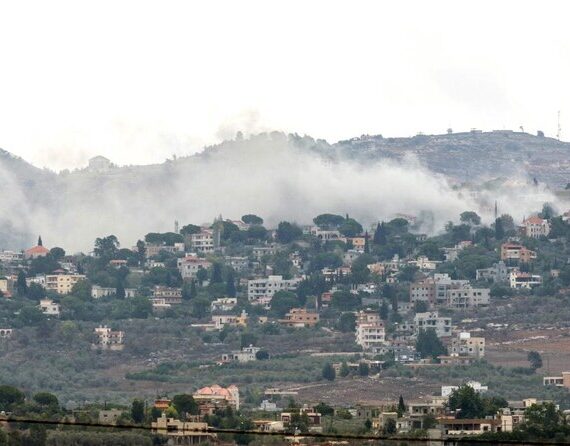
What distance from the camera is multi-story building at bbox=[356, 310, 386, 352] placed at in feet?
438

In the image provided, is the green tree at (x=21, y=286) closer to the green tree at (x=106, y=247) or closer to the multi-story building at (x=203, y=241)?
the green tree at (x=106, y=247)

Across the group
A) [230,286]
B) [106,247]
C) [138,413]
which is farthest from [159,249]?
[138,413]

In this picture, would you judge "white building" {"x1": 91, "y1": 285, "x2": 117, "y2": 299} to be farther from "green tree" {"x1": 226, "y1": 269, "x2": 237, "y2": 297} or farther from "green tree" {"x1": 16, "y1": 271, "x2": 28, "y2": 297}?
"green tree" {"x1": 226, "y1": 269, "x2": 237, "y2": 297}

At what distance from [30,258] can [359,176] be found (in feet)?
101

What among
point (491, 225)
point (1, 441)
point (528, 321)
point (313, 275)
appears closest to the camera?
point (1, 441)

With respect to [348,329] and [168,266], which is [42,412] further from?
[168,266]

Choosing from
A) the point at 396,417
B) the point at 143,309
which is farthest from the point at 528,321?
the point at 396,417

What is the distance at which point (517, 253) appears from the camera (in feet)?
514

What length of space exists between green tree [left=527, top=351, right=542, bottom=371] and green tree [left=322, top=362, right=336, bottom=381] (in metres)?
7.90

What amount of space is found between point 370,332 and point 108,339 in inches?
454

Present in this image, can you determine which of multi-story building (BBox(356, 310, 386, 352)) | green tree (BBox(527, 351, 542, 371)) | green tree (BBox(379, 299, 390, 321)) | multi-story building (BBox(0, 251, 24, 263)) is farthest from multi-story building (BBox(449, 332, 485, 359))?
multi-story building (BBox(0, 251, 24, 263))

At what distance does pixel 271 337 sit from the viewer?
449 feet

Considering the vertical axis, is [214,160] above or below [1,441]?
above

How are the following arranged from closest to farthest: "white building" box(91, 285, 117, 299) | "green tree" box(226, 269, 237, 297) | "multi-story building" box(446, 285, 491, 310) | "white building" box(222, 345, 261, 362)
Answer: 1. "white building" box(222, 345, 261, 362)
2. "multi-story building" box(446, 285, 491, 310)
3. "white building" box(91, 285, 117, 299)
4. "green tree" box(226, 269, 237, 297)
